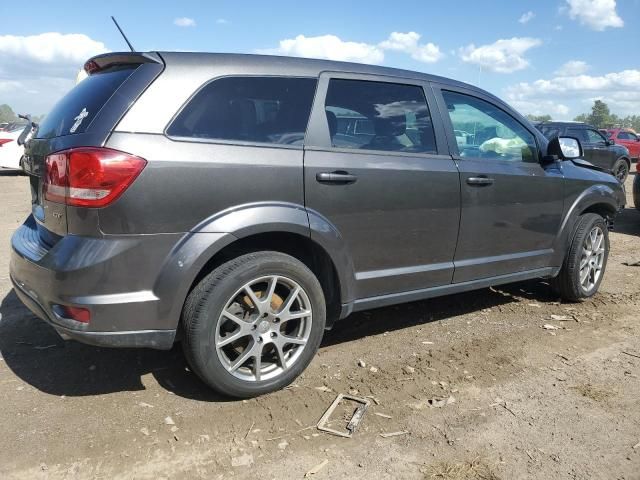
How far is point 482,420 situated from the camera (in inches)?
115

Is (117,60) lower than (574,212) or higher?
higher

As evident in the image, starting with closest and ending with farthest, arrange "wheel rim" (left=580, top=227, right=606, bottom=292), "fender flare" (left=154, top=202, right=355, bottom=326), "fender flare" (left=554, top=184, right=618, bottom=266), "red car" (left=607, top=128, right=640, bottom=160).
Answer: "fender flare" (left=154, top=202, right=355, bottom=326)
"fender flare" (left=554, top=184, right=618, bottom=266)
"wheel rim" (left=580, top=227, right=606, bottom=292)
"red car" (left=607, top=128, right=640, bottom=160)

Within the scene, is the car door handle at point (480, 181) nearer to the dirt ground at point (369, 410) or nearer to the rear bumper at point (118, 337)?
the dirt ground at point (369, 410)

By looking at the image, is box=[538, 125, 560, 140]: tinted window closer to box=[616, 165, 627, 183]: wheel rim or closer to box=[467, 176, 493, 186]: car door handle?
box=[616, 165, 627, 183]: wheel rim

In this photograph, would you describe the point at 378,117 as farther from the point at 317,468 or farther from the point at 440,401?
the point at 317,468

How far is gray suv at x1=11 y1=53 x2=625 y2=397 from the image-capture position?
8.51ft

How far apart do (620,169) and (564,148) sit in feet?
45.7

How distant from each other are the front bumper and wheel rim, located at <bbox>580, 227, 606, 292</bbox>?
12.5 feet

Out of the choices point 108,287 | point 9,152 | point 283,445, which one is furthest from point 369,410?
point 9,152

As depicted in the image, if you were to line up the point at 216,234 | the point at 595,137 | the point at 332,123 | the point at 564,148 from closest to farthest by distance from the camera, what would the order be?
the point at 216,234
the point at 332,123
the point at 564,148
the point at 595,137

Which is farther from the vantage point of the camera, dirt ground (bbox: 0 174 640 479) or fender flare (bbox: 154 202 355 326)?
fender flare (bbox: 154 202 355 326)

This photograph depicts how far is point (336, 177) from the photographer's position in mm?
3150

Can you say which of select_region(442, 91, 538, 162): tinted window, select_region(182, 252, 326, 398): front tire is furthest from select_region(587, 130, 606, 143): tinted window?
select_region(182, 252, 326, 398): front tire

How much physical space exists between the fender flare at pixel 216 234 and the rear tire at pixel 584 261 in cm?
275
